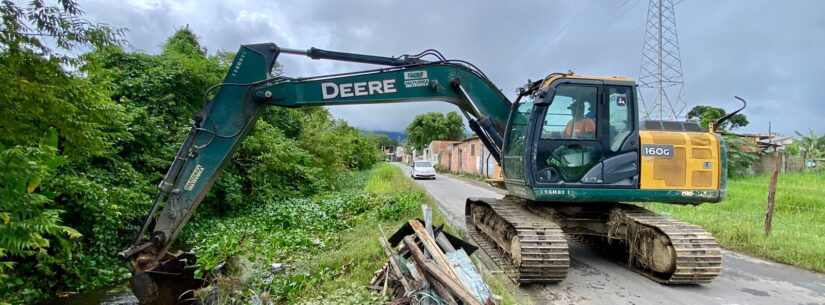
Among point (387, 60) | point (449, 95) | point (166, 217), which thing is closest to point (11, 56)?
point (166, 217)

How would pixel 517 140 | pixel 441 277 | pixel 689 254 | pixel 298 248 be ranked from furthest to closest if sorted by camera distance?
pixel 298 248 < pixel 517 140 < pixel 689 254 < pixel 441 277

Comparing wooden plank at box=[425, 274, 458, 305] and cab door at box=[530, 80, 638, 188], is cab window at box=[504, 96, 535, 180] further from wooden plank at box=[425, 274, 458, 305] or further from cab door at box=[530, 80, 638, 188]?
wooden plank at box=[425, 274, 458, 305]

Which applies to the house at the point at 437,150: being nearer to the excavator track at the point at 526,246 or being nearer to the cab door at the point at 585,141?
the excavator track at the point at 526,246

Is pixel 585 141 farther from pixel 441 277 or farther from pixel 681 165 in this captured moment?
pixel 441 277

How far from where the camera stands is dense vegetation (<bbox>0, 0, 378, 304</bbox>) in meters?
3.08

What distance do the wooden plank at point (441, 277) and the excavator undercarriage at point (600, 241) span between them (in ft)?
3.99

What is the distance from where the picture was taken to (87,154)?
20.2 feet

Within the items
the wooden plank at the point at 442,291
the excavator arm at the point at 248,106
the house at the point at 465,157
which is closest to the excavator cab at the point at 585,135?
the excavator arm at the point at 248,106

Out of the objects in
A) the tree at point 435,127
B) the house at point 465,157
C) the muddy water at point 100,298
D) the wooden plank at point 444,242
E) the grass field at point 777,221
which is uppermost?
the tree at point 435,127

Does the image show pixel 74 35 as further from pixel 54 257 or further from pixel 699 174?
pixel 699 174

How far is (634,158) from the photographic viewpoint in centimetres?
546

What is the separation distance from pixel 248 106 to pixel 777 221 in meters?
10.4

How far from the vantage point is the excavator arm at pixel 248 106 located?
4.78m

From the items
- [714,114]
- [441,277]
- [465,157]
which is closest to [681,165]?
[441,277]
